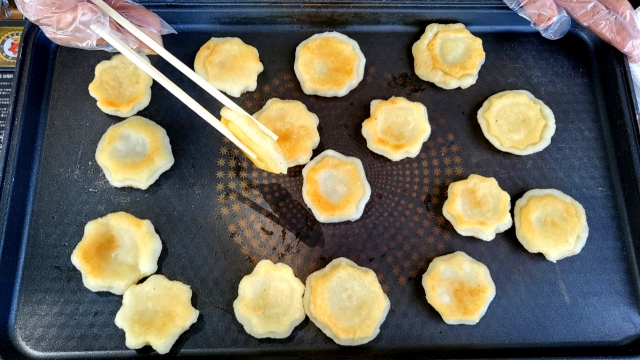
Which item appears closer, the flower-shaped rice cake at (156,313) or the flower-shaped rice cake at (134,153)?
the flower-shaped rice cake at (156,313)

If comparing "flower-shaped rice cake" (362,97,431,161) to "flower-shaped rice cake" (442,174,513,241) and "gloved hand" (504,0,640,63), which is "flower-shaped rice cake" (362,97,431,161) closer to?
"flower-shaped rice cake" (442,174,513,241)

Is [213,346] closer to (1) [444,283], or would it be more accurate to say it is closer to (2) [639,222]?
(1) [444,283]

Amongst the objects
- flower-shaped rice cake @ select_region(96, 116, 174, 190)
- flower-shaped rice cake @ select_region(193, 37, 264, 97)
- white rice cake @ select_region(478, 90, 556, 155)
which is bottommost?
flower-shaped rice cake @ select_region(96, 116, 174, 190)

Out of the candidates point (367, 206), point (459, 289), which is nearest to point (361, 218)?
point (367, 206)

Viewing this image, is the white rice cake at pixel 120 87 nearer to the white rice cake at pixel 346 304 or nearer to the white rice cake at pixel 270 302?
the white rice cake at pixel 270 302

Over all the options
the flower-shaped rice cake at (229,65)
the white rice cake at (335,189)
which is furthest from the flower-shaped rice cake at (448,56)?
the flower-shaped rice cake at (229,65)

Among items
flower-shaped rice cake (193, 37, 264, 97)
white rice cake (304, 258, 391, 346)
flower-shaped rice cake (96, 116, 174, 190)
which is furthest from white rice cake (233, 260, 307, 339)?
flower-shaped rice cake (193, 37, 264, 97)
